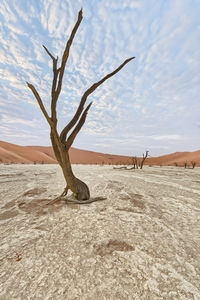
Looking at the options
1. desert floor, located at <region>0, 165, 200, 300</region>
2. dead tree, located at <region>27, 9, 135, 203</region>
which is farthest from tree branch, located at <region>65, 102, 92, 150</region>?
desert floor, located at <region>0, 165, 200, 300</region>

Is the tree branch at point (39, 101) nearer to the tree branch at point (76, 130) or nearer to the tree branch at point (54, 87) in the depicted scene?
the tree branch at point (54, 87)

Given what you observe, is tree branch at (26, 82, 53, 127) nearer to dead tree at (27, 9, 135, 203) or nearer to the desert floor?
dead tree at (27, 9, 135, 203)

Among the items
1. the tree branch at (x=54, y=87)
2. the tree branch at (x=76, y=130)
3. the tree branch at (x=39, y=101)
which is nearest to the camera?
the tree branch at (x=39, y=101)

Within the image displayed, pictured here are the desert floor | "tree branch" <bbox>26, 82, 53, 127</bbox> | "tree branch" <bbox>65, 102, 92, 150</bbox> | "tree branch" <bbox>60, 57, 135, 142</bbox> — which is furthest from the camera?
"tree branch" <bbox>65, 102, 92, 150</bbox>

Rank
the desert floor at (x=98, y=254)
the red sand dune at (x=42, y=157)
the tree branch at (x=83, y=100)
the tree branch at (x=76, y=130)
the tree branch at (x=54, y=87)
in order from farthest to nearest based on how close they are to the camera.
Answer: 1. the red sand dune at (x=42, y=157)
2. the tree branch at (x=76, y=130)
3. the tree branch at (x=83, y=100)
4. the tree branch at (x=54, y=87)
5. the desert floor at (x=98, y=254)

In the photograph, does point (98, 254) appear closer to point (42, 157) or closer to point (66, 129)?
point (66, 129)

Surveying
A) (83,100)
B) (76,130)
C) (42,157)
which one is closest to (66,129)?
(76,130)

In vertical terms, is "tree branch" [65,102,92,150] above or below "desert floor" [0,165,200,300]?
above

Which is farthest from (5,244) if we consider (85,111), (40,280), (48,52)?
(48,52)

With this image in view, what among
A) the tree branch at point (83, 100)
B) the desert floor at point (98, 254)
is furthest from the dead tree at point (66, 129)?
the desert floor at point (98, 254)

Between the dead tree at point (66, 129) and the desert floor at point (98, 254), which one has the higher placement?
the dead tree at point (66, 129)

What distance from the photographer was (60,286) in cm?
100

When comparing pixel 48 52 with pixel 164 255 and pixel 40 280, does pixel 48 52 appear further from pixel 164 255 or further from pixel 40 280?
pixel 164 255

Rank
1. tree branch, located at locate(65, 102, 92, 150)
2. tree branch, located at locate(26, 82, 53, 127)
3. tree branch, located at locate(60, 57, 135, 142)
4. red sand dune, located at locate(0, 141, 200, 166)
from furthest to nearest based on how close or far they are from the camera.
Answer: red sand dune, located at locate(0, 141, 200, 166), tree branch, located at locate(65, 102, 92, 150), tree branch, located at locate(60, 57, 135, 142), tree branch, located at locate(26, 82, 53, 127)
